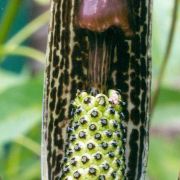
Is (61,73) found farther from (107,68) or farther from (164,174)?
(164,174)

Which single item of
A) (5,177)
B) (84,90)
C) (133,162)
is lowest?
(5,177)

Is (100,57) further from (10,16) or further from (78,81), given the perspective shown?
(10,16)

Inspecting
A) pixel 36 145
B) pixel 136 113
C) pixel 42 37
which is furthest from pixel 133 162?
pixel 42 37

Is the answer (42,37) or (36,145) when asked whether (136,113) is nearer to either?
(36,145)

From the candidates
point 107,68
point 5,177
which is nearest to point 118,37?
point 107,68

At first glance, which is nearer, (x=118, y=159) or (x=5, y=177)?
(x=118, y=159)

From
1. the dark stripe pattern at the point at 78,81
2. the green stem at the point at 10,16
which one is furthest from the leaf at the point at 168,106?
the dark stripe pattern at the point at 78,81

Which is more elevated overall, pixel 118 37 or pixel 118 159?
pixel 118 37

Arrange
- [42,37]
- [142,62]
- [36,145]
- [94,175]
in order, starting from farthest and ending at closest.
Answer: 1. [42,37]
2. [36,145]
3. [142,62]
4. [94,175]

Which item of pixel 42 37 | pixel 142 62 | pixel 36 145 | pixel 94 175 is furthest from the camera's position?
pixel 42 37
